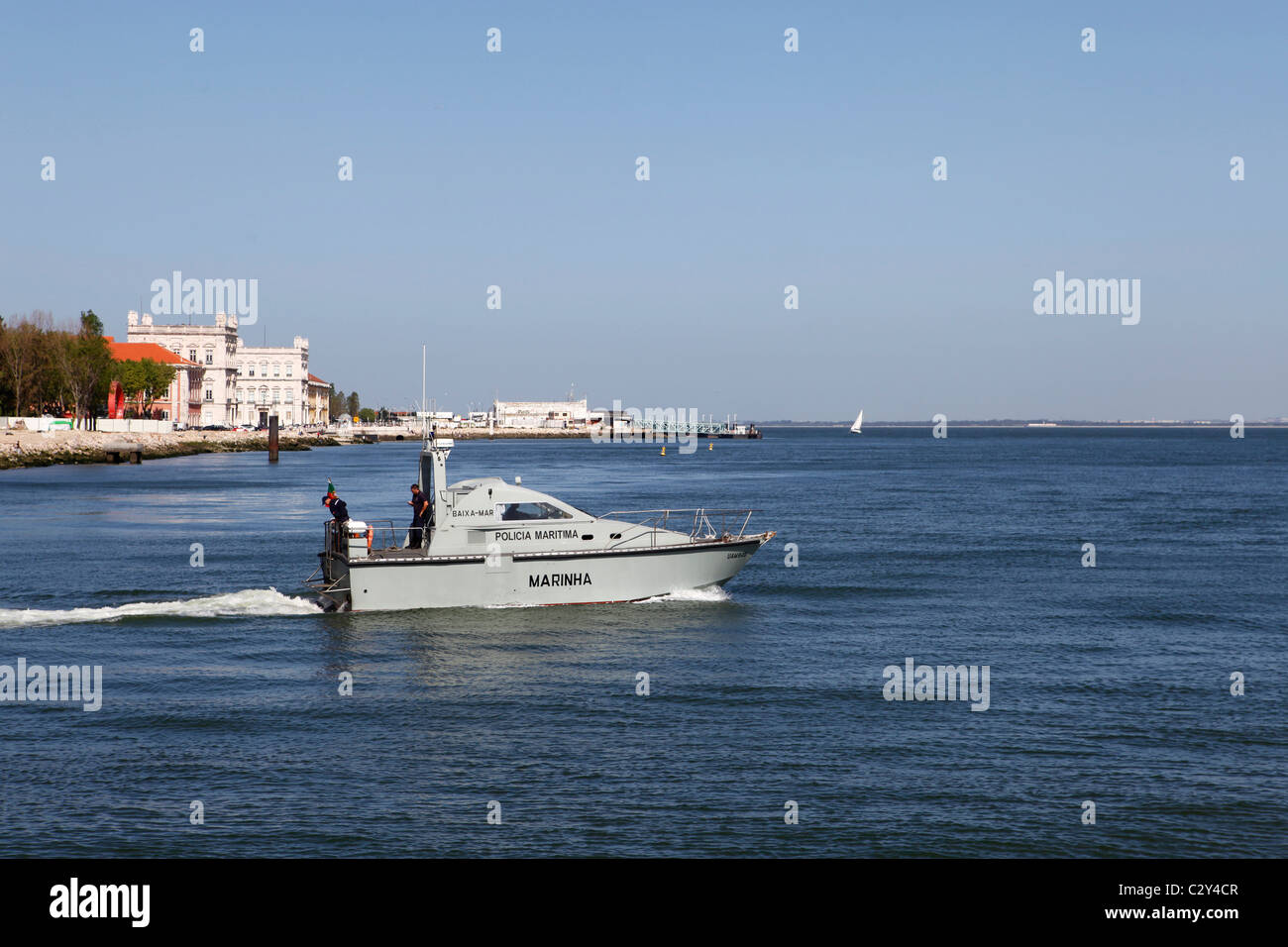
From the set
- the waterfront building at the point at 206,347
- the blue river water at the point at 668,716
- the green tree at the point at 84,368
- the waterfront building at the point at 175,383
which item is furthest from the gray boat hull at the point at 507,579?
the waterfront building at the point at 206,347

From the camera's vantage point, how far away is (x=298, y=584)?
1288 inches

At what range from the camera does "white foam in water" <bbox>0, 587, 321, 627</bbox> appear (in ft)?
85.9

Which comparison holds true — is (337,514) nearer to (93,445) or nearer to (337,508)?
(337,508)

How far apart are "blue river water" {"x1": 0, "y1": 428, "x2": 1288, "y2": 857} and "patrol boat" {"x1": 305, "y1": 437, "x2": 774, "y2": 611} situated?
1.53ft

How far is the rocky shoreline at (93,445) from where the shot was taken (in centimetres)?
9497

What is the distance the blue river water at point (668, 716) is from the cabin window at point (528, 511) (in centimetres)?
218

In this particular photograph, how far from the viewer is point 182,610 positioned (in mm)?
27328

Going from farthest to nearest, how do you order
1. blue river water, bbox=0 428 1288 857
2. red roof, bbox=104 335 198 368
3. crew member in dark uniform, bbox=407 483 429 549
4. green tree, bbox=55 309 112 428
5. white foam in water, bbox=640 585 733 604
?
red roof, bbox=104 335 198 368
green tree, bbox=55 309 112 428
white foam in water, bbox=640 585 733 604
crew member in dark uniform, bbox=407 483 429 549
blue river water, bbox=0 428 1288 857

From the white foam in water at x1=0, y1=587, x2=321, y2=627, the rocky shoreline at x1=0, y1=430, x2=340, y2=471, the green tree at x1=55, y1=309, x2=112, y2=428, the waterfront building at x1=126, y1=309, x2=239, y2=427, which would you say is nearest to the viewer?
the white foam in water at x1=0, y1=587, x2=321, y2=627

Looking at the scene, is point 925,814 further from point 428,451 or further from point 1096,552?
point 1096,552

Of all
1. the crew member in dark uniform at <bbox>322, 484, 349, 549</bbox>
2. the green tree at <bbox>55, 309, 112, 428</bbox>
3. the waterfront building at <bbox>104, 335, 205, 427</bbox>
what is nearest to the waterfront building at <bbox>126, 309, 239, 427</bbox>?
the waterfront building at <bbox>104, 335, 205, 427</bbox>

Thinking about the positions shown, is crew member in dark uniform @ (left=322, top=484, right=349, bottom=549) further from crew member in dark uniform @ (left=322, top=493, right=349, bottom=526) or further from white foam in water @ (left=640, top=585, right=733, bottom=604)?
white foam in water @ (left=640, top=585, right=733, bottom=604)
